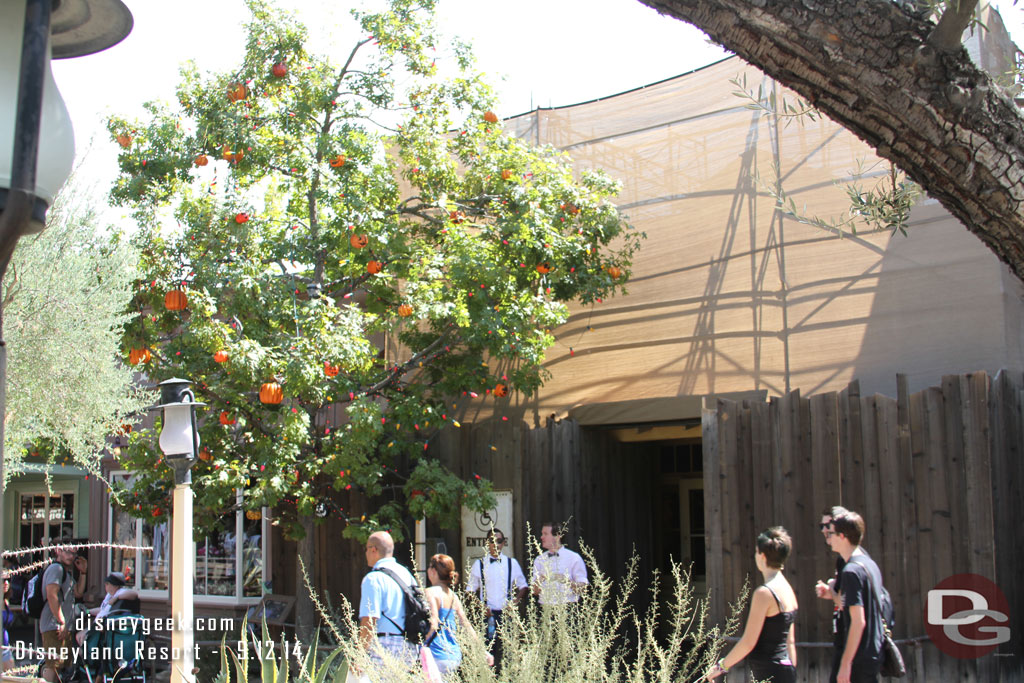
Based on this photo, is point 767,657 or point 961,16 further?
point 767,657

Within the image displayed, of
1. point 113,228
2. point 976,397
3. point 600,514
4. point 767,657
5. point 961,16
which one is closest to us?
point 961,16

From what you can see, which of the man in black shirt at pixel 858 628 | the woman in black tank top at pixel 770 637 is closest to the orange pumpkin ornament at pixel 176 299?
the woman in black tank top at pixel 770 637

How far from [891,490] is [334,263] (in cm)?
573

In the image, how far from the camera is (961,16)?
84.0 inches

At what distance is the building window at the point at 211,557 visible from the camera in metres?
12.9

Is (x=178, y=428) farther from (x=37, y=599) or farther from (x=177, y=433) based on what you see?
(x=37, y=599)

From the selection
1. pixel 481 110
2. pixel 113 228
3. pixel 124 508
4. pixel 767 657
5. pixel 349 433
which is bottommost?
pixel 767 657

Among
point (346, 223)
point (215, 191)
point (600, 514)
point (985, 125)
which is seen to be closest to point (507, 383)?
point (600, 514)

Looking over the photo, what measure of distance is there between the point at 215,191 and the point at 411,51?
7.99 feet

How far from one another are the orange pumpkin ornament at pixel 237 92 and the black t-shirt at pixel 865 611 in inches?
282

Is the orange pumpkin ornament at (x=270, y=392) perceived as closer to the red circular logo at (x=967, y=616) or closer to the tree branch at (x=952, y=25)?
the red circular logo at (x=967, y=616)

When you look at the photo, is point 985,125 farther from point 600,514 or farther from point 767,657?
point 600,514

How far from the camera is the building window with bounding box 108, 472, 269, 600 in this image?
1293 centimetres

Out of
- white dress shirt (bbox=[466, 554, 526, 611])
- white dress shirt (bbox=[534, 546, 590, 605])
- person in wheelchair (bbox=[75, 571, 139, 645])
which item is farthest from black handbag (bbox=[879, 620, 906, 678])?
person in wheelchair (bbox=[75, 571, 139, 645])
